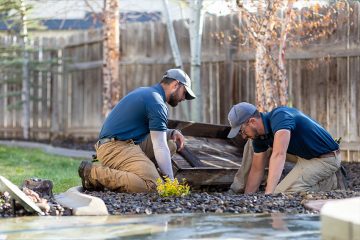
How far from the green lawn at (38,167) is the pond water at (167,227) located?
358 centimetres

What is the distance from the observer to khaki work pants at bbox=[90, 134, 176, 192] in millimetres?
9867

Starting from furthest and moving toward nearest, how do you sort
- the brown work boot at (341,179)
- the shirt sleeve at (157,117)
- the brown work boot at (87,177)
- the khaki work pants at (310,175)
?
the brown work boot at (341,179)
the brown work boot at (87,177)
the khaki work pants at (310,175)
the shirt sleeve at (157,117)

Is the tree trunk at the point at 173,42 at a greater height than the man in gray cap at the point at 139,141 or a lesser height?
greater

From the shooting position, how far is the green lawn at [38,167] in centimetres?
1250

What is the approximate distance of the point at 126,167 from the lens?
396 inches

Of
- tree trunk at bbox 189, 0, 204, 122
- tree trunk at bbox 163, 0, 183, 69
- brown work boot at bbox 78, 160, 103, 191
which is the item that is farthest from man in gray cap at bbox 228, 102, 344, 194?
tree trunk at bbox 163, 0, 183, 69

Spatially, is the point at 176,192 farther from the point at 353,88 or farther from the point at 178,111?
the point at 178,111

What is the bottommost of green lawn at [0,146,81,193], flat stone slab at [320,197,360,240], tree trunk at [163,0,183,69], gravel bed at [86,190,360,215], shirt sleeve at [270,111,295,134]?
green lawn at [0,146,81,193]

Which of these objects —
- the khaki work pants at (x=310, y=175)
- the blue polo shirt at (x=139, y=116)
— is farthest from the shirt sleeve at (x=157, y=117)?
the khaki work pants at (x=310, y=175)

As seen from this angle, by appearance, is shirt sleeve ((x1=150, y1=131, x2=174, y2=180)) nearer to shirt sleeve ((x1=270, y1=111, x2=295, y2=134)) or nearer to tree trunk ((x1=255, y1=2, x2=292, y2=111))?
shirt sleeve ((x1=270, y1=111, x2=295, y2=134))

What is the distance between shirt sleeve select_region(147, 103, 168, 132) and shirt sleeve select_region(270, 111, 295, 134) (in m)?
1.17

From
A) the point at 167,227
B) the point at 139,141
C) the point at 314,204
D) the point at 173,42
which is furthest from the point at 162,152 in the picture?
the point at 173,42

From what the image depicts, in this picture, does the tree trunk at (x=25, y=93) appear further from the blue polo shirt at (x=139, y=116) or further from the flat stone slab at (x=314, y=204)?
the flat stone slab at (x=314, y=204)

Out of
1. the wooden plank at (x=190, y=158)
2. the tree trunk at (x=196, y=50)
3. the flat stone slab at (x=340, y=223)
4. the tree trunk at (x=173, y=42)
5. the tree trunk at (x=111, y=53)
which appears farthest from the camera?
the tree trunk at (x=111, y=53)
